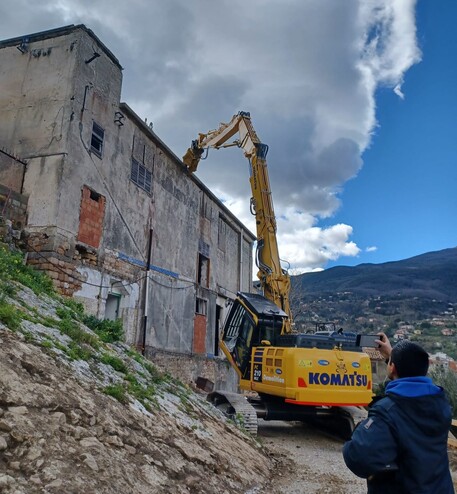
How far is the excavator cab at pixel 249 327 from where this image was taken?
10047 millimetres

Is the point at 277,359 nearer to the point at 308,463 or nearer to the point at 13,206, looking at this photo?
the point at 308,463

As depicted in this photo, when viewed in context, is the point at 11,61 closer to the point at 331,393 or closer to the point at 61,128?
the point at 61,128

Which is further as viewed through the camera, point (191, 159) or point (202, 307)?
point (202, 307)

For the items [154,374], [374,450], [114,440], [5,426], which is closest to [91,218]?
[154,374]

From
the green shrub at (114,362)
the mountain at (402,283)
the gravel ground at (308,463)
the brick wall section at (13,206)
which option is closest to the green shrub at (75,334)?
the green shrub at (114,362)

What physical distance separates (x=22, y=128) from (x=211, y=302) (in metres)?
10.4

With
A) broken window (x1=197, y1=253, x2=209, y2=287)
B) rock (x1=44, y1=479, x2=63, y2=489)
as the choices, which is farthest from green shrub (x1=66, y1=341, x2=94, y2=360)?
broken window (x1=197, y1=253, x2=209, y2=287)

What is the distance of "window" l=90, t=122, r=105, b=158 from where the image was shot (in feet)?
39.7

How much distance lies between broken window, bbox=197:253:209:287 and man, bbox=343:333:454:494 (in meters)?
16.2

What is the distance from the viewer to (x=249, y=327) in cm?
1031

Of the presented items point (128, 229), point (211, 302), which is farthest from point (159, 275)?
point (211, 302)

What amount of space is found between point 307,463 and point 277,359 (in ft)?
7.51

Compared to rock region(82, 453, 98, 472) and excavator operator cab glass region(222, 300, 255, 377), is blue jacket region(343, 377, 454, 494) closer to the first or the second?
rock region(82, 453, 98, 472)

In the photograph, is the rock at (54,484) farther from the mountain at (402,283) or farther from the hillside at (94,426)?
the mountain at (402,283)
